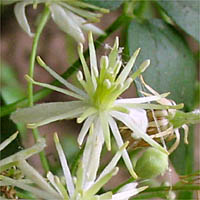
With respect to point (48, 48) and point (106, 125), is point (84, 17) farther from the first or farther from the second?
point (48, 48)

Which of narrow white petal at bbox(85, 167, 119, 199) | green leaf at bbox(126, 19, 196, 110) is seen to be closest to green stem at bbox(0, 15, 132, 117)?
green leaf at bbox(126, 19, 196, 110)

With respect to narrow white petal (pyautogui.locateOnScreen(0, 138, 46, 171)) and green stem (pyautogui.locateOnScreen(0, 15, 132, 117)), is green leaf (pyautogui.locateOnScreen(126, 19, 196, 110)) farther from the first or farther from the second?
narrow white petal (pyautogui.locateOnScreen(0, 138, 46, 171))

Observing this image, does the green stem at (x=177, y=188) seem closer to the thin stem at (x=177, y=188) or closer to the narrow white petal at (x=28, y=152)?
the thin stem at (x=177, y=188)

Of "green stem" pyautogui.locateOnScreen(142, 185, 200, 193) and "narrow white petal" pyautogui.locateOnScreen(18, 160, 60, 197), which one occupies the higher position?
"narrow white petal" pyautogui.locateOnScreen(18, 160, 60, 197)

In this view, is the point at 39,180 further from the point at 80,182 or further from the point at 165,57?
the point at 165,57

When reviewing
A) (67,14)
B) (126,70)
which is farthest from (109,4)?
(126,70)

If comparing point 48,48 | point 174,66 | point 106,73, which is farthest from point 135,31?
point 48,48
